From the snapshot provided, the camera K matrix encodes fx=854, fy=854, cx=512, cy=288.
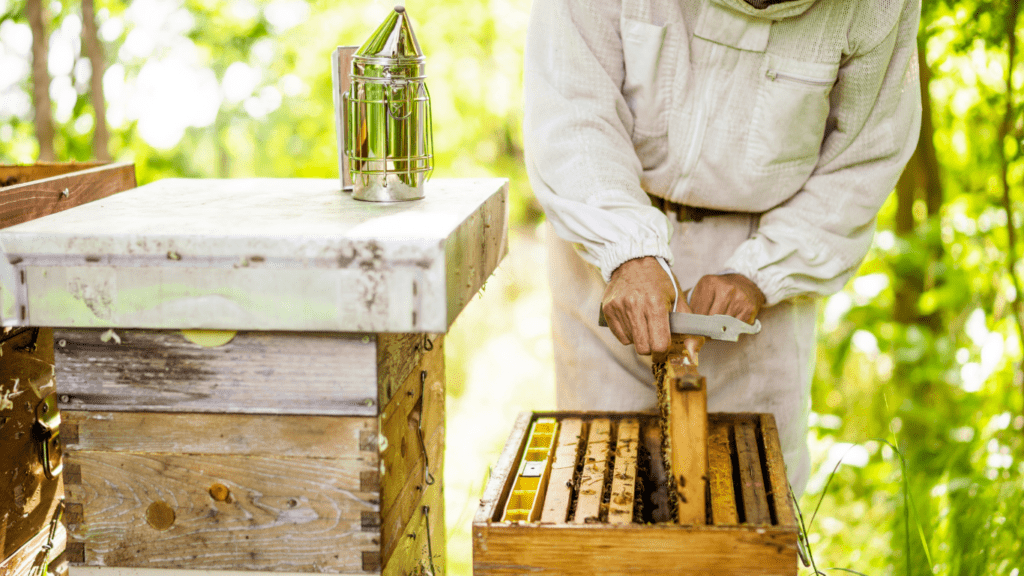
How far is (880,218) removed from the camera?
4656mm

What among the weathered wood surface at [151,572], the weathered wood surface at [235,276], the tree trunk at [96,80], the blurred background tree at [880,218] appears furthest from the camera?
the tree trunk at [96,80]

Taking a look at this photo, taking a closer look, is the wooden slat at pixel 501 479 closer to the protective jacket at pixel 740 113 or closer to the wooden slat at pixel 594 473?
the wooden slat at pixel 594 473

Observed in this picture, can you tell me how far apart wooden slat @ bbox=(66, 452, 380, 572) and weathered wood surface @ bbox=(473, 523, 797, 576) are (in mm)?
169

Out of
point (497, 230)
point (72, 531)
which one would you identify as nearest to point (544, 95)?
point (497, 230)

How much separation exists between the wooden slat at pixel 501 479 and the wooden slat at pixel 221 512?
→ 141 millimetres

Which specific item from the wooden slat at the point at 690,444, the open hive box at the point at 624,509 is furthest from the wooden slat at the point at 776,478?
the wooden slat at the point at 690,444

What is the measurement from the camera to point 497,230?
155 cm

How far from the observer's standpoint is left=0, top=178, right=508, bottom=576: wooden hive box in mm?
1032

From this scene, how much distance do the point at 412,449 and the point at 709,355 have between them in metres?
0.77

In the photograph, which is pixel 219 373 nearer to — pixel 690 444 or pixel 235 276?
pixel 235 276

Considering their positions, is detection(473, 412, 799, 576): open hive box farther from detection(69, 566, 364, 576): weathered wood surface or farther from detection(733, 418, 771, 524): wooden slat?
detection(69, 566, 364, 576): weathered wood surface

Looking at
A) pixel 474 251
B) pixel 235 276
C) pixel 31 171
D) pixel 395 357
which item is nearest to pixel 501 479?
pixel 395 357

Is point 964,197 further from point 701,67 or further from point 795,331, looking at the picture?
point 701,67

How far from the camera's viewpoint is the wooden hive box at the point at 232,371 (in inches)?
40.6
